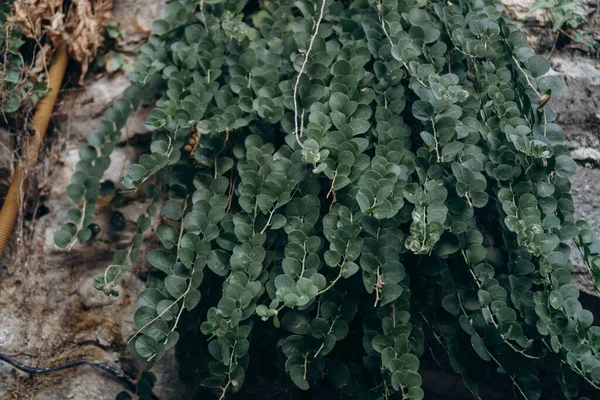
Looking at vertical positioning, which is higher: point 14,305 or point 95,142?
point 95,142

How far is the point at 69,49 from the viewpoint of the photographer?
2.04 metres

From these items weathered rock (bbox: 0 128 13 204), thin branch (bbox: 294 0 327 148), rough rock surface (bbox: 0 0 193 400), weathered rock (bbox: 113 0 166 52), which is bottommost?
rough rock surface (bbox: 0 0 193 400)

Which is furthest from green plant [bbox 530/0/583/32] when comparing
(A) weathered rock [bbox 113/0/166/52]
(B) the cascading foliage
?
(A) weathered rock [bbox 113/0/166/52]

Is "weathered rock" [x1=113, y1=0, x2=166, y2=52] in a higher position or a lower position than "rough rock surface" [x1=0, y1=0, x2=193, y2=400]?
higher

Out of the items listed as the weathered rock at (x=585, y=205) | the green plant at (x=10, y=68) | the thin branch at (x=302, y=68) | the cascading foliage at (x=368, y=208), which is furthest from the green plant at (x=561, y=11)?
the green plant at (x=10, y=68)

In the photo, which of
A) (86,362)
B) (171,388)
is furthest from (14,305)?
(171,388)

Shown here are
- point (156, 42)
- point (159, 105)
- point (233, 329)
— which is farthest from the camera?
point (156, 42)

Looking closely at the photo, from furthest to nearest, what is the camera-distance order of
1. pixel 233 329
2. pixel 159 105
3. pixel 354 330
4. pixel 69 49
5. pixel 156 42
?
pixel 69 49 < pixel 156 42 < pixel 159 105 < pixel 354 330 < pixel 233 329

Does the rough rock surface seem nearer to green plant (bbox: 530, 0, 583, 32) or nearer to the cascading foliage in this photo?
the cascading foliage

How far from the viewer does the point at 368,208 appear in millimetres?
1263

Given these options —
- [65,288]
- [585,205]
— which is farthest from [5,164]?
[585,205]

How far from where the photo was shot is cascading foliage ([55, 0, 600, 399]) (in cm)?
133

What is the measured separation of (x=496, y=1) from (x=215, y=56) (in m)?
0.88

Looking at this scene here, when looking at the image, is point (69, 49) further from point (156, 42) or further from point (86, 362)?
point (86, 362)
